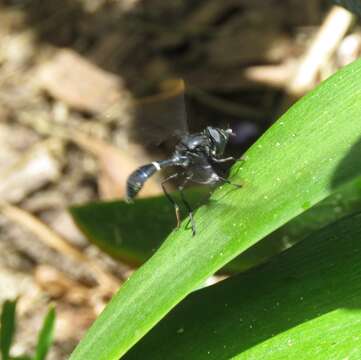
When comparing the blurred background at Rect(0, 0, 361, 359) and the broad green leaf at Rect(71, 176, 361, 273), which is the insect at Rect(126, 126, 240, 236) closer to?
the broad green leaf at Rect(71, 176, 361, 273)

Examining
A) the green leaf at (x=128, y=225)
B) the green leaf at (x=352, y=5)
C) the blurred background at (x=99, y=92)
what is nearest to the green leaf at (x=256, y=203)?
the green leaf at (x=352, y=5)

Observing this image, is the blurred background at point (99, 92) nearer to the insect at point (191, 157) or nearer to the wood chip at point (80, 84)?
the wood chip at point (80, 84)

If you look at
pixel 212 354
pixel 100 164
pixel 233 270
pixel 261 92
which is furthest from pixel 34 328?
pixel 212 354

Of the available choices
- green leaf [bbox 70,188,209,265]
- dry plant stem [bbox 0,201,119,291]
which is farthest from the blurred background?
green leaf [bbox 70,188,209,265]

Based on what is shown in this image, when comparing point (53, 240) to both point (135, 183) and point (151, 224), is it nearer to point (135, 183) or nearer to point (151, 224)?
point (151, 224)

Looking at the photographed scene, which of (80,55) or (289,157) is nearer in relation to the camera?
(289,157)

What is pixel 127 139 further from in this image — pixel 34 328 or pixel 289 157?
pixel 289 157

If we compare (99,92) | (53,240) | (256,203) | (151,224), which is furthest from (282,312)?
(99,92)
